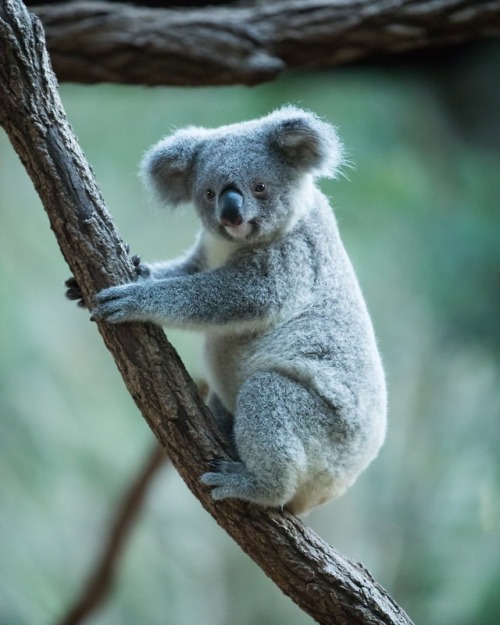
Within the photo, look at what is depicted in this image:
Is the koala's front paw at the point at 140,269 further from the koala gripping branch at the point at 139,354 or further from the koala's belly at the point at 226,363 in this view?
the koala's belly at the point at 226,363

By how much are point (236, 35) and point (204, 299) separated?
2.48 m

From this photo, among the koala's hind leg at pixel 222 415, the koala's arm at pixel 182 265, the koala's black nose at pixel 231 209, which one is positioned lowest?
the koala's hind leg at pixel 222 415

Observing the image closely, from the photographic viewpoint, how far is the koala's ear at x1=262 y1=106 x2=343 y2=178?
3438 mm

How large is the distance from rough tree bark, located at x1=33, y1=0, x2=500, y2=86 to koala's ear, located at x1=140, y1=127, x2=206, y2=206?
1.26 metres

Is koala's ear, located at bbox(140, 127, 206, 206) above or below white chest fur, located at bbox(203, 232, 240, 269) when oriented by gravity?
above

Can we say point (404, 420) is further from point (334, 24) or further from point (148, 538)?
point (334, 24)

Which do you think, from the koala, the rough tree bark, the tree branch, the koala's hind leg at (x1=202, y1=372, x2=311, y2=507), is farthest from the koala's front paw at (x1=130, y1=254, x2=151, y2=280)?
the tree branch

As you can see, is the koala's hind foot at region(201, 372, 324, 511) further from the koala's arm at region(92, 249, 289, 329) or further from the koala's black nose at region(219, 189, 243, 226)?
the koala's black nose at region(219, 189, 243, 226)

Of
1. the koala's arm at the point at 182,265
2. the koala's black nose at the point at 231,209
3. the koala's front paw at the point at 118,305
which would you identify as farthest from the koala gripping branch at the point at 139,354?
the koala's arm at the point at 182,265

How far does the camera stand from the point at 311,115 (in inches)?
141

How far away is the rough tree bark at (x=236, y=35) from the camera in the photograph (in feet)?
15.5

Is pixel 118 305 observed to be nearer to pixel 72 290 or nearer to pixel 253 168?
pixel 72 290

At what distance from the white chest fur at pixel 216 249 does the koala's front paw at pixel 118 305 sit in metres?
0.67

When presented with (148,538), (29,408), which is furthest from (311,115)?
(148,538)
